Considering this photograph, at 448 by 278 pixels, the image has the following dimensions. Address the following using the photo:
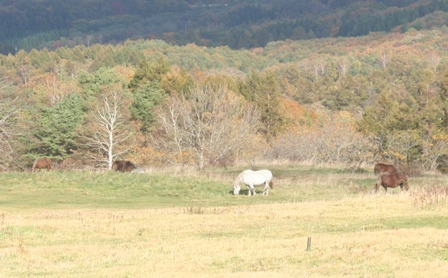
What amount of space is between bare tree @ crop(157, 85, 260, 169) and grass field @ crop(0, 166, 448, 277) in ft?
92.3

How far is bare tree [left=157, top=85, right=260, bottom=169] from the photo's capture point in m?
65.8

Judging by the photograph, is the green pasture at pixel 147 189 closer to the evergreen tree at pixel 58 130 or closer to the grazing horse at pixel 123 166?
the grazing horse at pixel 123 166

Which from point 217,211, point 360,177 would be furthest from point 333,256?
point 360,177

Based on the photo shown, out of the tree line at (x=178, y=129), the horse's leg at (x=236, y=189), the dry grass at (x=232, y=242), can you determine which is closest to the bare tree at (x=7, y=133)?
the tree line at (x=178, y=129)

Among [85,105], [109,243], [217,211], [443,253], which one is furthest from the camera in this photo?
[85,105]

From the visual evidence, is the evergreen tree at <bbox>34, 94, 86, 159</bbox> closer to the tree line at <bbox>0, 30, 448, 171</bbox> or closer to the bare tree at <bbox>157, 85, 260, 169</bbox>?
the tree line at <bbox>0, 30, 448, 171</bbox>

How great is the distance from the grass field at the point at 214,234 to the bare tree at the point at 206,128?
1107 inches

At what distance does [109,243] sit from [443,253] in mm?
8216

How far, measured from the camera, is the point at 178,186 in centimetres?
3788

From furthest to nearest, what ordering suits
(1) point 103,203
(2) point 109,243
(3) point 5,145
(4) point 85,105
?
1. (4) point 85,105
2. (3) point 5,145
3. (1) point 103,203
4. (2) point 109,243

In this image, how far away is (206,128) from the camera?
216 ft

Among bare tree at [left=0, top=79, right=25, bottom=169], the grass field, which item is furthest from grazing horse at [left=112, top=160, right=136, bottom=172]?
bare tree at [left=0, top=79, right=25, bottom=169]

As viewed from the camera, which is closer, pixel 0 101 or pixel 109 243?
pixel 109 243

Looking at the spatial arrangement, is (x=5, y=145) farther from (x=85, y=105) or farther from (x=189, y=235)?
(x=189, y=235)
